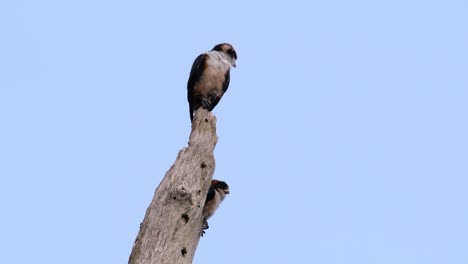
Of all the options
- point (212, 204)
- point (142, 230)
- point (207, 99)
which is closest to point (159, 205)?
point (142, 230)

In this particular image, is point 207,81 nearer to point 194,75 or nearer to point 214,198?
point 194,75

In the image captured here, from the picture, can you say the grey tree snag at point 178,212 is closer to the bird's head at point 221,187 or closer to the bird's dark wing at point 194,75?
the bird's head at point 221,187

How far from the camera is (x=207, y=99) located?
31.1 feet

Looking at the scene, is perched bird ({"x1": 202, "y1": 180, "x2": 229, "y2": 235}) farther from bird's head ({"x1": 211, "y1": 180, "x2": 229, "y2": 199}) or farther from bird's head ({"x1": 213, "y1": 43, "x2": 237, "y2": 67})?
bird's head ({"x1": 213, "y1": 43, "x2": 237, "y2": 67})

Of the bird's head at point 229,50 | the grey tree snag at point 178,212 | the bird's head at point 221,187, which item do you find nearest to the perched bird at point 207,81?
the bird's head at point 229,50

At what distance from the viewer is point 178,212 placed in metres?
5.48

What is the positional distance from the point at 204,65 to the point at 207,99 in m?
0.41

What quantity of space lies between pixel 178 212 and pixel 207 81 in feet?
13.5

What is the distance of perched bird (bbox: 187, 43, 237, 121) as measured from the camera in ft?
31.0

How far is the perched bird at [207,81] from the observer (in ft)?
31.0

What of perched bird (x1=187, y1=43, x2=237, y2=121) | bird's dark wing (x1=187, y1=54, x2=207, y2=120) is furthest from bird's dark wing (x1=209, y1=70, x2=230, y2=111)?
bird's dark wing (x1=187, y1=54, x2=207, y2=120)

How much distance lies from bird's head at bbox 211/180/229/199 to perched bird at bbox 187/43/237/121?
6.65 ft

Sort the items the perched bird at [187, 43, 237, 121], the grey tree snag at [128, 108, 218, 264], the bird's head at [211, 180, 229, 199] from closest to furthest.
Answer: the grey tree snag at [128, 108, 218, 264] → the bird's head at [211, 180, 229, 199] → the perched bird at [187, 43, 237, 121]

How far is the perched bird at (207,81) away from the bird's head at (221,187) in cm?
203
